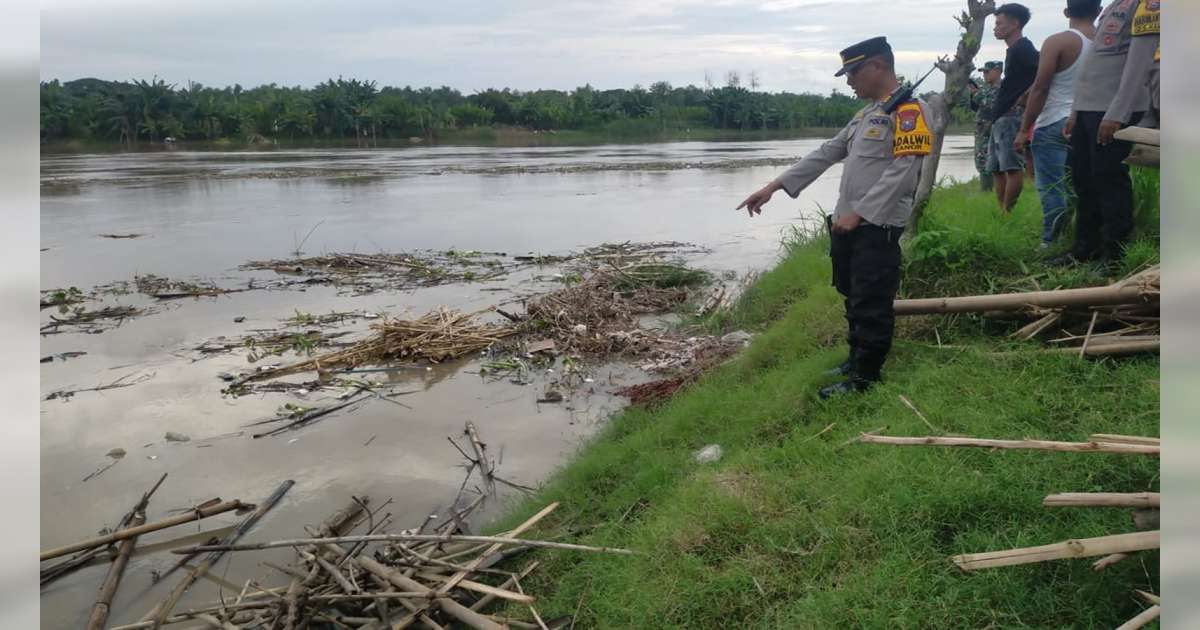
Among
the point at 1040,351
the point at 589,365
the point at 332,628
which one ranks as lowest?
the point at 332,628

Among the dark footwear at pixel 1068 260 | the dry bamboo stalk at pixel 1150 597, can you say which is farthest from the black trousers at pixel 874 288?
the dry bamboo stalk at pixel 1150 597

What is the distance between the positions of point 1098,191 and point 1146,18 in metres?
1.05

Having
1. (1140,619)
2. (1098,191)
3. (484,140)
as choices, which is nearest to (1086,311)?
(1098,191)

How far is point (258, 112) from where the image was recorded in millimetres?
54125

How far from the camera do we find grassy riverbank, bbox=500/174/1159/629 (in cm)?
279

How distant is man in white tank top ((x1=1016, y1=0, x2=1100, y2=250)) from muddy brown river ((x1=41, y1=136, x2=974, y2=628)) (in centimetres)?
336

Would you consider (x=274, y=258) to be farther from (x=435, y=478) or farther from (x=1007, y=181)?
(x=1007, y=181)

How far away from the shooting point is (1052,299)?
4.36 meters

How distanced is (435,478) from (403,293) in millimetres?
5409

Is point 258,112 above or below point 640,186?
above

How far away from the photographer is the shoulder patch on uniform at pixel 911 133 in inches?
165

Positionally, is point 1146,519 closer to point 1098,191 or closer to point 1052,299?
point 1052,299

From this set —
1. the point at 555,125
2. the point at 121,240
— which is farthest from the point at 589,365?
the point at 555,125

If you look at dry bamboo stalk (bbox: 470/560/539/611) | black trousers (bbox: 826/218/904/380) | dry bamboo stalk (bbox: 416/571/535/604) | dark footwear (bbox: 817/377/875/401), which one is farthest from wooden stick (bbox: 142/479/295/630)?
black trousers (bbox: 826/218/904/380)
